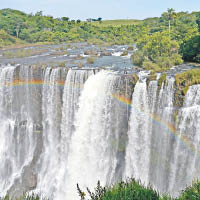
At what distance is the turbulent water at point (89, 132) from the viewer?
1426 centimetres

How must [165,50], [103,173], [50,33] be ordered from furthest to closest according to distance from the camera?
[50,33] → [165,50] → [103,173]

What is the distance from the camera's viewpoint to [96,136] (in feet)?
54.9

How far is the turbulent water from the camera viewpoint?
1426 cm

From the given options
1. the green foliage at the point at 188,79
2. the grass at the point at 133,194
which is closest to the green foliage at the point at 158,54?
the green foliage at the point at 188,79

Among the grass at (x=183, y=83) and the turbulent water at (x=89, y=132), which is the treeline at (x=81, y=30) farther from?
the grass at (x=183, y=83)

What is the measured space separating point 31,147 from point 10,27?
32827 millimetres

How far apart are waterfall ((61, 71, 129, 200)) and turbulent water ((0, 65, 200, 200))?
0.05m

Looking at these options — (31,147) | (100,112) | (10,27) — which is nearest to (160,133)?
(100,112)

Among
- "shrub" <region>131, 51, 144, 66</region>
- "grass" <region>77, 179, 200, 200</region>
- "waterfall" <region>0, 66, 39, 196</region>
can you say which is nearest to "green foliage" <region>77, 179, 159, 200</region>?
"grass" <region>77, 179, 200, 200</region>

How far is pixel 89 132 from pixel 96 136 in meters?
0.51

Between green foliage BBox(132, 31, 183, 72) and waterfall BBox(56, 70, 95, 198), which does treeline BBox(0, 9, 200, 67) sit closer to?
green foliage BBox(132, 31, 183, 72)

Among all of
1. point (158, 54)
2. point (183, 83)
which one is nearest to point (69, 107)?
point (183, 83)

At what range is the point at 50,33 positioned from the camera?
150ft

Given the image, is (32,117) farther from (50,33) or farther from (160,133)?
(50,33)
